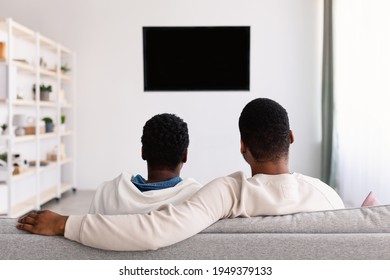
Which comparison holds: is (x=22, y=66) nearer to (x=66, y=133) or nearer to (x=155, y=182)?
(x=66, y=133)

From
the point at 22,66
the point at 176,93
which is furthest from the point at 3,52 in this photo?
the point at 176,93

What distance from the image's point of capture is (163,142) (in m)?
1.61

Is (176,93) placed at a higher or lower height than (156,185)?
higher

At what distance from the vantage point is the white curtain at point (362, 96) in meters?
4.46

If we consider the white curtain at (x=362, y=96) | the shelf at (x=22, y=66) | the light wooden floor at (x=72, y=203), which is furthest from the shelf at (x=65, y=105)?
the white curtain at (x=362, y=96)

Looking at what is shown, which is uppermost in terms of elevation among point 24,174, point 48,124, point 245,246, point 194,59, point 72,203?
point 194,59

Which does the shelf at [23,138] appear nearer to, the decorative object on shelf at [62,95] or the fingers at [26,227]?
the decorative object on shelf at [62,95]

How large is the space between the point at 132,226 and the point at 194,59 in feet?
16.9

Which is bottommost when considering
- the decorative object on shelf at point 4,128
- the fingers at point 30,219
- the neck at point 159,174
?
the fingers at point 30,219

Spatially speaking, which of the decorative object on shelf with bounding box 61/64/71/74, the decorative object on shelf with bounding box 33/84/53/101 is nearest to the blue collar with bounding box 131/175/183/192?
the decorative object on shelf with bounding box 33/84/53/101

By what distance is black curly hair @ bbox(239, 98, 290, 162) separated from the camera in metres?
1.40

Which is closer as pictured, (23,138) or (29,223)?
(29,223)

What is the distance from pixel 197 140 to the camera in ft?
20.2

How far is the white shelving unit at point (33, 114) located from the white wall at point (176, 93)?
185 millimetres
